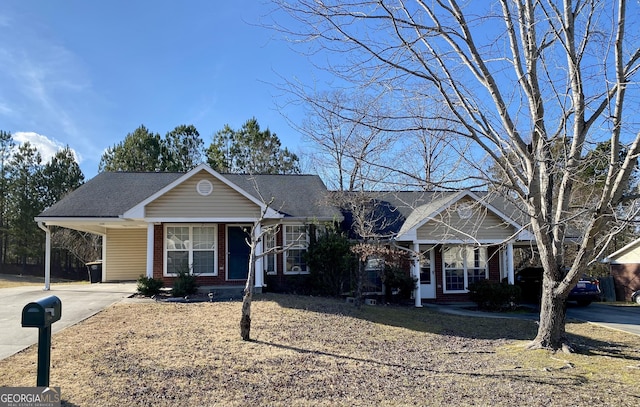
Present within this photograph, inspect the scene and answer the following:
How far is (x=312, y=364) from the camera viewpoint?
744cm

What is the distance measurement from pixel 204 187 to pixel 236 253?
304 centimetres

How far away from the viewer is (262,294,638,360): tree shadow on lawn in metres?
10.5

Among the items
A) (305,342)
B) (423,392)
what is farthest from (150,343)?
(423,392)

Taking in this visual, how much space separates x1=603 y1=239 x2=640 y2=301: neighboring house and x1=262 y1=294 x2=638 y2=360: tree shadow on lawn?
10.7m

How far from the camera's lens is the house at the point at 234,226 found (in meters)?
15.4

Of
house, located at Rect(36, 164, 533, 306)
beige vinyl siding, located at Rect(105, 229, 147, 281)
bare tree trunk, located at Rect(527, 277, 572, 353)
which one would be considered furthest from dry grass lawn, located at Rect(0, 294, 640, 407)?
beige vinyl siding, located at Rect(105, 229, 147, 281)

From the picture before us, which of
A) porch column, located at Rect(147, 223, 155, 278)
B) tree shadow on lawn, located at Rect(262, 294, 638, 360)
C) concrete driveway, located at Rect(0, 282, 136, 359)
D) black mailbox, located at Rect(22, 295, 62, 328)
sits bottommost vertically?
tree shadow on lawn, located at Rect(262, 294, 638, 360)

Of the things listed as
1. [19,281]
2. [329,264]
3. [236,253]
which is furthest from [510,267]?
[19,281]

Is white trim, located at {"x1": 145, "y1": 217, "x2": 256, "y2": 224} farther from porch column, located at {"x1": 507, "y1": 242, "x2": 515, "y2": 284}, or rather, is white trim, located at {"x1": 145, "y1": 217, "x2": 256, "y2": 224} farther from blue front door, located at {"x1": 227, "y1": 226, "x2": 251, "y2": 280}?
porch column, located at {"x1": 507, "y1": 242, "x2": 515, "y2": 284}

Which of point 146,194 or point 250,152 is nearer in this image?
point 146,194

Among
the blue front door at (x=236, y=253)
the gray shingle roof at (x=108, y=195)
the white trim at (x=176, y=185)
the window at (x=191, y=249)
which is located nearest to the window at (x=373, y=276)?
the white trim at (x=176, y=185)

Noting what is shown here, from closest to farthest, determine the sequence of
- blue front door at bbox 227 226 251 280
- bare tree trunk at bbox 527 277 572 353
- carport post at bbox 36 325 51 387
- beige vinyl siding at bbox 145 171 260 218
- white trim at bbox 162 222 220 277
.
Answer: carport post at bbox 36 325 51 387 < bare tree trunk at bbox 527 277 572 353 < beige vinyl siding at bbox 145 171 260 218 < white trim at bbox 162 222 220 277 < blue front door at bbox 227 226 251 280

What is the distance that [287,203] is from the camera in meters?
17.8

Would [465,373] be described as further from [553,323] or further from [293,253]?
[293,253]
